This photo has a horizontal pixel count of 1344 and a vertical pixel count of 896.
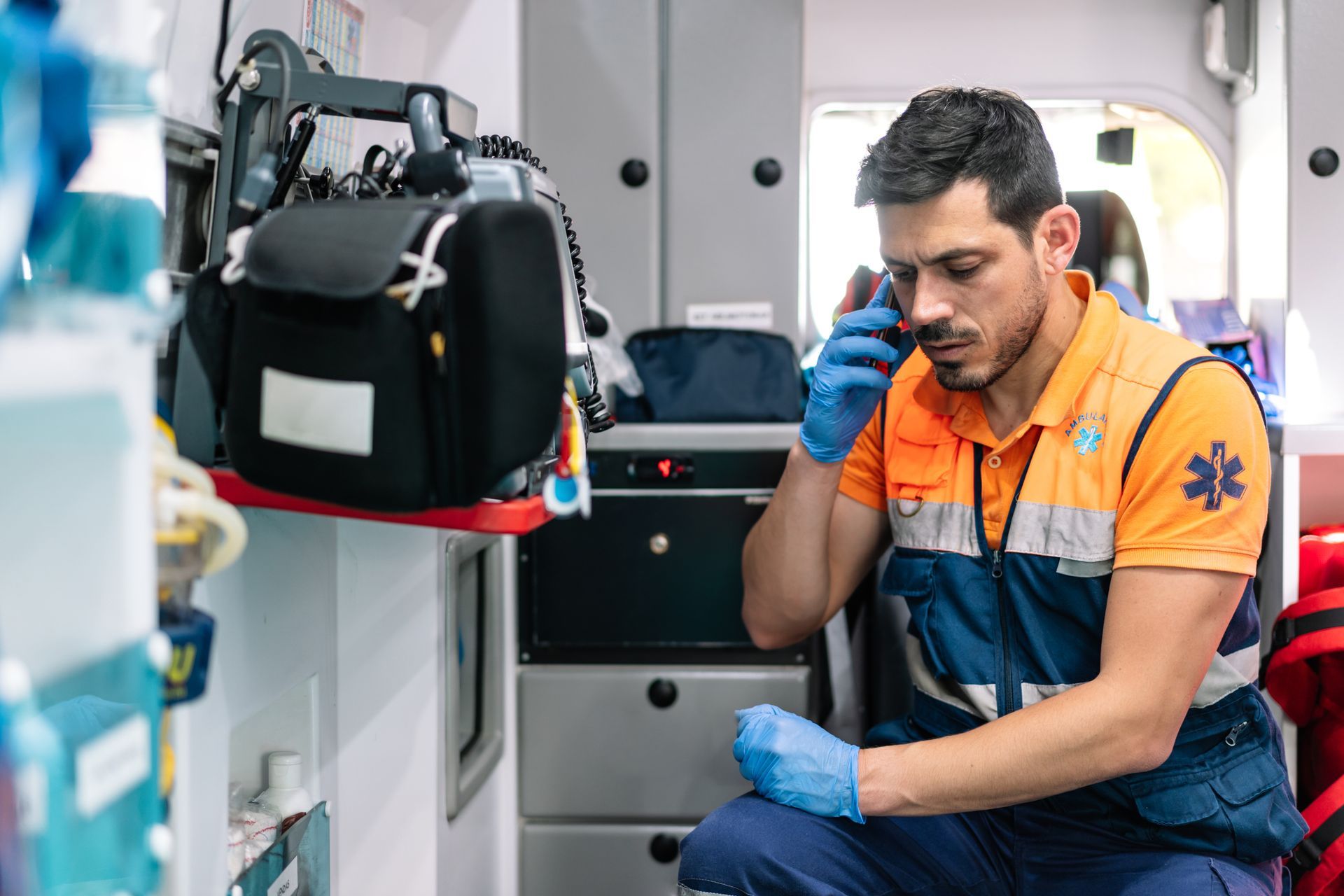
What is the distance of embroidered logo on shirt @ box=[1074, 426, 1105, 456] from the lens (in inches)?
61.8

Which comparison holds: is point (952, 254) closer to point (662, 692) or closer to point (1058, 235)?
point (1058, 235)

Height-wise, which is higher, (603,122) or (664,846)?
(603,122)

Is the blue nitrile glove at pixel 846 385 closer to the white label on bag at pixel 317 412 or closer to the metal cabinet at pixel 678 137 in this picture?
the metal cabinet at pixel 678 137

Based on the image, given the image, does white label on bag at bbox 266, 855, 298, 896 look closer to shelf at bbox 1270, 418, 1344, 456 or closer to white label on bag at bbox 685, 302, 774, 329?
white label on bag at bbox 685, 302, 774, 329

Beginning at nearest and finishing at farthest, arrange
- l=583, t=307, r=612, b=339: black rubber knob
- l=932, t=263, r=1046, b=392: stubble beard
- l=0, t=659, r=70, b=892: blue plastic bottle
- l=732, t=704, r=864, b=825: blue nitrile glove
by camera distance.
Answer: l=0, t=659, r=70, b=892: blue plastic bottle, l=732, t=704, r=864, b=825: blue nitrile glove, l=932, t=263, r=1046, b=392: stubble beard, l=583, t=307, r=612, b=339: black rubber knob

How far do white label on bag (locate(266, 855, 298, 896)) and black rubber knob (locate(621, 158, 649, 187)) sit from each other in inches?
62.7

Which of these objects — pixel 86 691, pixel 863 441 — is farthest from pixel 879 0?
pixel 86 691

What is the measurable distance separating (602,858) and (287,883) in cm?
99

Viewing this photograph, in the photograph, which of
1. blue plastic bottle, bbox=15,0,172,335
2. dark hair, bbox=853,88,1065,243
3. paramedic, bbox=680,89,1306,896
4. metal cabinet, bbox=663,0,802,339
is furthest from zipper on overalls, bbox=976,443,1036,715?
blue plastic bottle, bbox=15,0,172,335

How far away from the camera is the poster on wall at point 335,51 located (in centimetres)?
164

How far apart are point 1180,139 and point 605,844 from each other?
2241 millimetres

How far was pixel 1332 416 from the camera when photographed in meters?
2.46

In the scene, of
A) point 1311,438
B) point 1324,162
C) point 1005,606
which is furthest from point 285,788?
point 1324,162

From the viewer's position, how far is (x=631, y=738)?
7.18 feet
